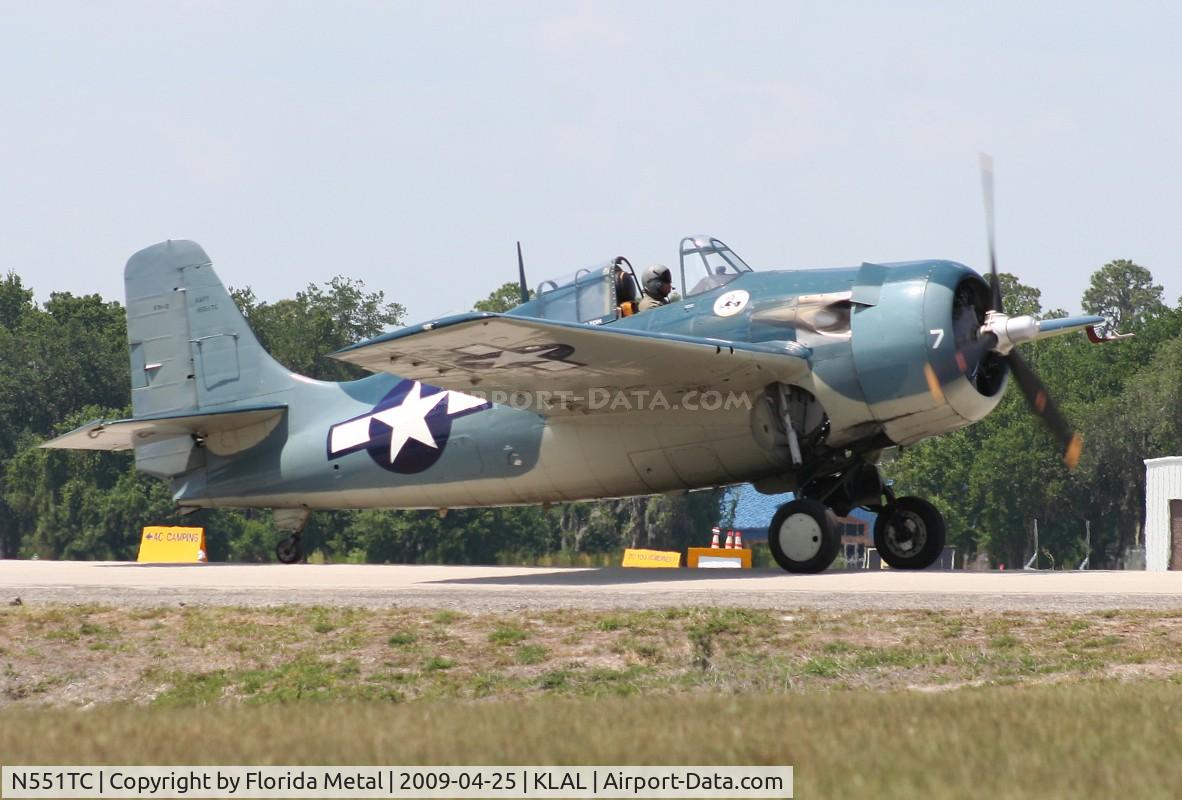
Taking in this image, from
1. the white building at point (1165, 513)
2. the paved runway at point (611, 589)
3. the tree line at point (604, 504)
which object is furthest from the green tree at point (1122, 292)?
the paved runway at point (611, 589)

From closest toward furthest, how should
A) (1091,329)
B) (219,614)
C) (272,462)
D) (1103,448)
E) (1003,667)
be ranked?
(1003,667)
(219,614)
(1091,329)
(272,462)
(1103,448)

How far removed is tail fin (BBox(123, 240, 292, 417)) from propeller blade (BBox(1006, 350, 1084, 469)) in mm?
11034

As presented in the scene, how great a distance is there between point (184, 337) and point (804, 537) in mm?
10813

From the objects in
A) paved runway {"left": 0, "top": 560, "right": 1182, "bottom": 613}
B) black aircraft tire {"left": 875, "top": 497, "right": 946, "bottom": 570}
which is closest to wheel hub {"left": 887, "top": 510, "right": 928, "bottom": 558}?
black aircraft tire {"left": 875, "top": 497, "right": 946, "bottom": 570}

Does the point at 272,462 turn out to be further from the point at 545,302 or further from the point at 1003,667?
the point at 1003,667

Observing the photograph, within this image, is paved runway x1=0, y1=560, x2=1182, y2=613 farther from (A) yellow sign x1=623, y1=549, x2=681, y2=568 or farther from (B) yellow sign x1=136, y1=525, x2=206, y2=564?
(A) yellow sign x1=623, y1=549, x2=681, y2=568

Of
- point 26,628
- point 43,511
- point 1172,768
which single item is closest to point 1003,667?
point 1172,768

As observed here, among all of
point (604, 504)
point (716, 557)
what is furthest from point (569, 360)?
point (604, 504)

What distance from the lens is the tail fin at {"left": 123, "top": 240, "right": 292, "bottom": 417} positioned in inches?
856

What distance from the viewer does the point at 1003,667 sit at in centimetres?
915

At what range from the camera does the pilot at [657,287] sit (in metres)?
17.3

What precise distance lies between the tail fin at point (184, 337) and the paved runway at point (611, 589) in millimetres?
3638

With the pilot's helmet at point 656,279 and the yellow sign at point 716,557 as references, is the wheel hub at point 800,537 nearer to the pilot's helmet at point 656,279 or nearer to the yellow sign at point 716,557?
the pilot's helmet at point 656,279

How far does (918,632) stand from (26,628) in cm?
698
